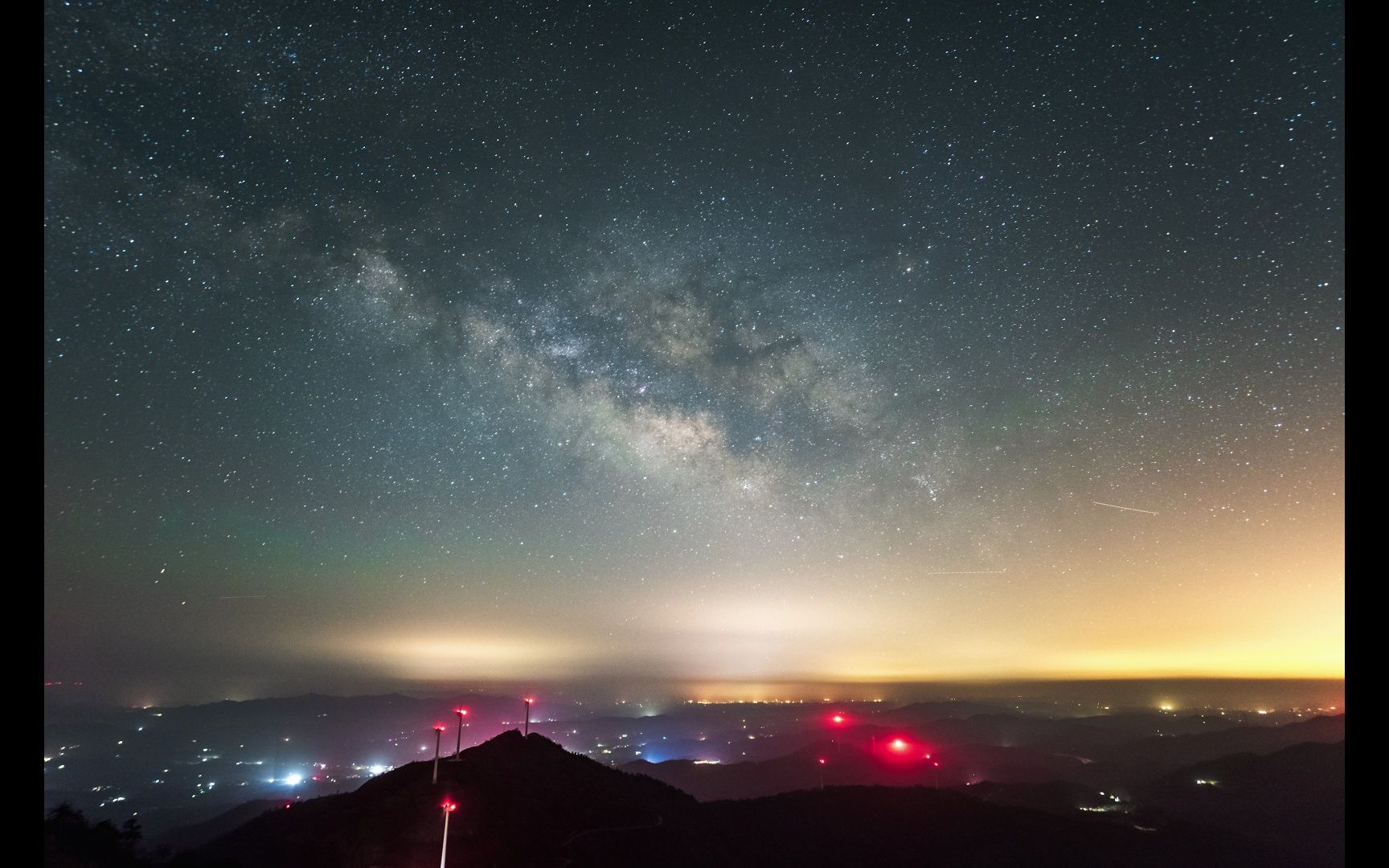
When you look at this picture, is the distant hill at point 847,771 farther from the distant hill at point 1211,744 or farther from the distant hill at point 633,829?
the distant hill at point 633,829

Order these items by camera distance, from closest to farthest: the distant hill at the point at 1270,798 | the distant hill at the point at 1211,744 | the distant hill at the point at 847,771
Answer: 1. the distant hill at the point at 1270,798
2. the distant hill at the point at 847,771
3. the distant hill at the point at 1211,744

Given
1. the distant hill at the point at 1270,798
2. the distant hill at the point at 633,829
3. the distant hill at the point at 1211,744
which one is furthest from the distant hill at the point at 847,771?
the distant hill at the point at 633,829

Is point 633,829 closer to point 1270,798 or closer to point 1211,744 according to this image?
point 1270,798

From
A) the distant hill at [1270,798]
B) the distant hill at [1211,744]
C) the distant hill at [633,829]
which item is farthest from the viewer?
the distant hill at [1211,744]

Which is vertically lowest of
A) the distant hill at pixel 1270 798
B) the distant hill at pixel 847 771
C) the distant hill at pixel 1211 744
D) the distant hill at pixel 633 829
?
the distant hill at pixel 1211 744

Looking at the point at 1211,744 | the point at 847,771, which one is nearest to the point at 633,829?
the point at 847,771

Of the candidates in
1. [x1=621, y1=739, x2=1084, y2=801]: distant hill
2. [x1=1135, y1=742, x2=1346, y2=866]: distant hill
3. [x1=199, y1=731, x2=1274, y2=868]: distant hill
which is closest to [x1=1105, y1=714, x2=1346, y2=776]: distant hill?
[x1=621, y1=739, x2=1084, y2=801]: distant hill
